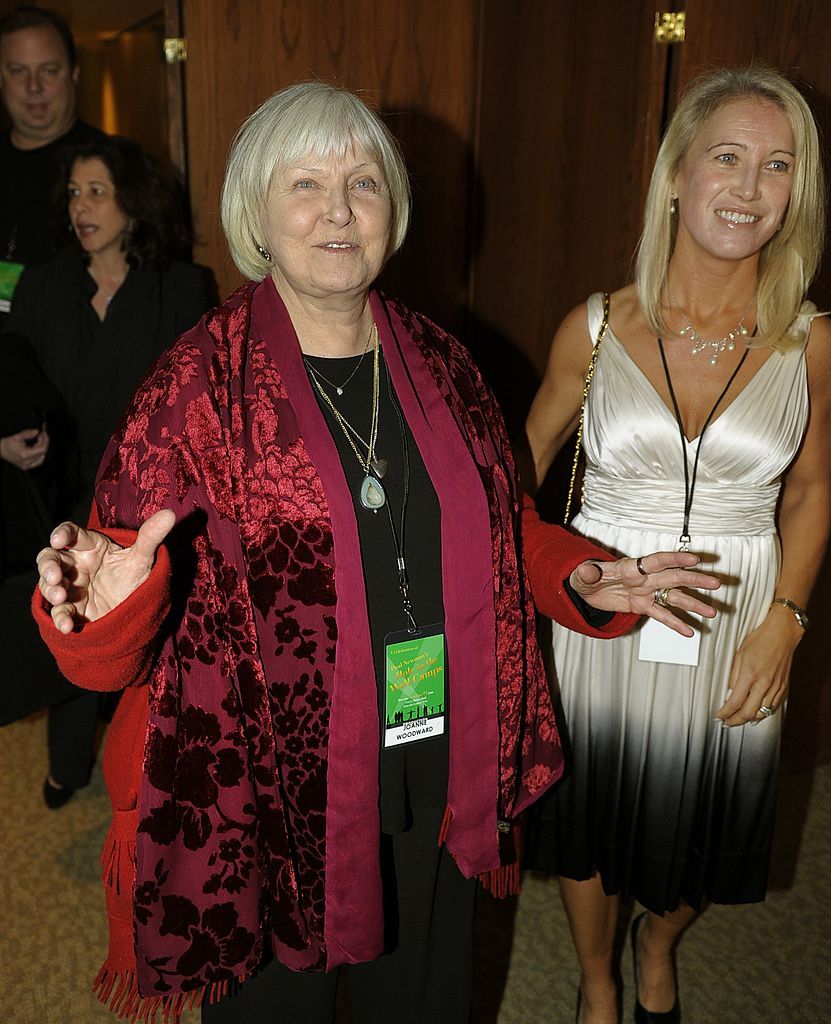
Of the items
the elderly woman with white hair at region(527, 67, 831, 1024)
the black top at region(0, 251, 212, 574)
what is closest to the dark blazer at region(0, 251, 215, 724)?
the black top at region(0, 251, 212, 574)

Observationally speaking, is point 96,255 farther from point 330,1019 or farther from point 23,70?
point 330,1019

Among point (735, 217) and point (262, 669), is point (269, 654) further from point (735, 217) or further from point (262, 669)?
point (735, 217)

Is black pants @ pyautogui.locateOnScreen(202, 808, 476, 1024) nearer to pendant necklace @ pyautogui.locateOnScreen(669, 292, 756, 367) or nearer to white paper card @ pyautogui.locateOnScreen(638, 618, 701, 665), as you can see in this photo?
white paper card @ pyautogui.locateOnScreen(638, 618, 701, 665)

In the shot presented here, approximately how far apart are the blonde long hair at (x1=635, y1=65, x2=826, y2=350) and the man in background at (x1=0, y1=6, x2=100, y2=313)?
6.33 feet

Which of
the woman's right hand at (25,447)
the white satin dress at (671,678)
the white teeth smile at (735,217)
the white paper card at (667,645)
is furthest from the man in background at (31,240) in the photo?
the white teeth smile at (735,217)

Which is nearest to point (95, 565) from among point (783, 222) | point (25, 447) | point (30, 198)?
point (783, 222)

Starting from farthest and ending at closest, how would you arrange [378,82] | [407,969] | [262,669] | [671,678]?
1. [378,82]
2. [671,678]
3. [407,969]
4. [262,669]

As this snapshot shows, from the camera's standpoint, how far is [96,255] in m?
2.85

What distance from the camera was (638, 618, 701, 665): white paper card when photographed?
1.85 meters

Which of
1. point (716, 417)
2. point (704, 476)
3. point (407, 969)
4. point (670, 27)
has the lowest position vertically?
point (407, 969)

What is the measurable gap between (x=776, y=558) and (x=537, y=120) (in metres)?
1.71

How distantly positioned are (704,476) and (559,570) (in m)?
0.43

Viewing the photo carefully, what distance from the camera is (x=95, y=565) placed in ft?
4.09

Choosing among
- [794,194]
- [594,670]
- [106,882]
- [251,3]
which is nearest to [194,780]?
[106,882]
